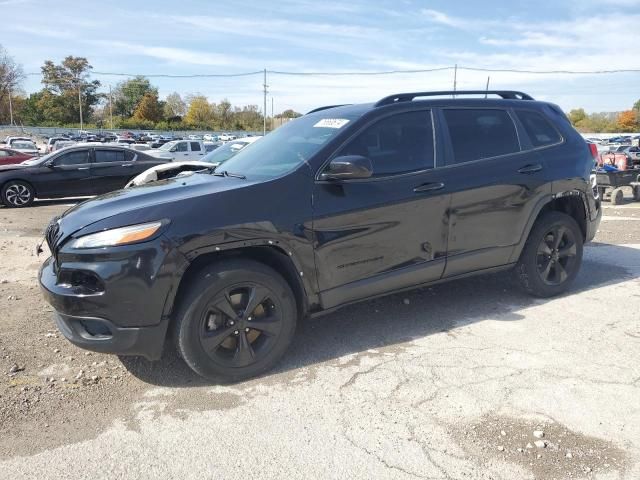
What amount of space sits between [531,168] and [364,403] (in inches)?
107

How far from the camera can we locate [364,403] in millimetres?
3191

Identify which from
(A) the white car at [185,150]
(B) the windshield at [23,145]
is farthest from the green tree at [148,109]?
(A) the white car at [185,150]

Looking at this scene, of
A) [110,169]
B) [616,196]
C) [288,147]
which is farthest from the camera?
[110,169]

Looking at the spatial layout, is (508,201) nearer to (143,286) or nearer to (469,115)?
(469,115)

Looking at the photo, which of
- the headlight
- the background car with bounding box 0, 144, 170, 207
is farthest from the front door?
the background car with bounding box 0, 144, 170, 207

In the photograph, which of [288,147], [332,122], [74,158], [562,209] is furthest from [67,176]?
[562,209]

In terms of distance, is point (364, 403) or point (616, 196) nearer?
point (364, 403)

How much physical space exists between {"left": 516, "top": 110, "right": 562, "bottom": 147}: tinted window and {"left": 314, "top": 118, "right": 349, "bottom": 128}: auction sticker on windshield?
184 centimetres

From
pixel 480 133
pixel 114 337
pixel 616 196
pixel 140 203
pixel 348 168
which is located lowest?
pixel 114 337

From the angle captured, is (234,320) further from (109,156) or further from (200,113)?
(200,113)

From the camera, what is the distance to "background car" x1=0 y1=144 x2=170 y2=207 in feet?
40.4

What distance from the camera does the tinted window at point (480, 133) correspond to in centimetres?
438

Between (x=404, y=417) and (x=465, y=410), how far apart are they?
37cm

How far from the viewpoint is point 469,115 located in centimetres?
453
